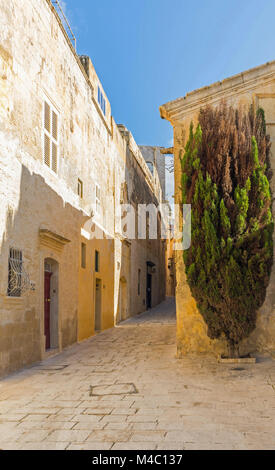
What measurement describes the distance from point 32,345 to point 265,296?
4.90 metres

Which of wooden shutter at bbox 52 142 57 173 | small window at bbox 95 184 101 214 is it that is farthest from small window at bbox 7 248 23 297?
small window at bbox 95 184 101 214

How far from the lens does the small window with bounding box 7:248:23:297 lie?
27.2 feet

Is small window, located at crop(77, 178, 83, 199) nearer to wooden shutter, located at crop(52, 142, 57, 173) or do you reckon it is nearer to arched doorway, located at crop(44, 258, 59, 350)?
wooden shutter, located at crop(52, 142, 57, 173)

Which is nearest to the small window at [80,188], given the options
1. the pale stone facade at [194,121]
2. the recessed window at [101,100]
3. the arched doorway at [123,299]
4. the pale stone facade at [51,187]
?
the pale stone facade at [51,187]

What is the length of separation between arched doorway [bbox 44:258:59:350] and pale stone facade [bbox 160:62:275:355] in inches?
129

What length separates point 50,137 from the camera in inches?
423

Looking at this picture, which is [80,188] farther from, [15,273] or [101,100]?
[15,273]

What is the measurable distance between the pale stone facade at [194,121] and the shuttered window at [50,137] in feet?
9.10

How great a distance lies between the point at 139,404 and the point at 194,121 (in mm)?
6374

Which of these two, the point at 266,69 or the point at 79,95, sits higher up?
the point at 79,95

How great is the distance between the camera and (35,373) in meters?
8.33

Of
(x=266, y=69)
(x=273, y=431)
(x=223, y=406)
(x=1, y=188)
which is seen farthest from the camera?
(x=266, y=69)
